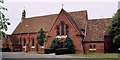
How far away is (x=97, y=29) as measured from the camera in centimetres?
5338

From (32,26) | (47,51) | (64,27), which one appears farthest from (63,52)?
(32,26)

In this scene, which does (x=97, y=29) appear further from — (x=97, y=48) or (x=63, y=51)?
(x=63, y=51)

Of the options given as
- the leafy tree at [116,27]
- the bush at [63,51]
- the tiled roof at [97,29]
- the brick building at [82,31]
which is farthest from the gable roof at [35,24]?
the leafy tree at [116,27]

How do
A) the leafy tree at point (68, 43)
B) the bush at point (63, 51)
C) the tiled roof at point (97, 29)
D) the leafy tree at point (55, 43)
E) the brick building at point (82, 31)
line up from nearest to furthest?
the bush at point (63, 51)
the brick building at point (82, 31)
the tiled roof at point (97, 29)
the leafy tree at point (68, 43)
the leafy tree at point (55, 43)

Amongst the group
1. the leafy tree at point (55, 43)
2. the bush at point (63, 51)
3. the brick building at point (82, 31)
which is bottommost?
the bush at point (63, 51)

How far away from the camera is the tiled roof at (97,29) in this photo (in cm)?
5150

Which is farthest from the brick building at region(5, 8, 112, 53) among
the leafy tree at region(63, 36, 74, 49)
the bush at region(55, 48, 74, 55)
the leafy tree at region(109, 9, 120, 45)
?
the leafy tree at region(109, 9, 120, 45)

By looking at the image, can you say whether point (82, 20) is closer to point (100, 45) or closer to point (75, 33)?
point (75, 33)

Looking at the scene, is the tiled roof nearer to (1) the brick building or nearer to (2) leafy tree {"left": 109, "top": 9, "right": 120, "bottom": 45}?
(1) the brick building

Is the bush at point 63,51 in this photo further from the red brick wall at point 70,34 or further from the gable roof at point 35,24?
the gable roof at point 35,24

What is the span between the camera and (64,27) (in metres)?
55.6

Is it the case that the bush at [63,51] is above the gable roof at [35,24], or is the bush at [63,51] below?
below

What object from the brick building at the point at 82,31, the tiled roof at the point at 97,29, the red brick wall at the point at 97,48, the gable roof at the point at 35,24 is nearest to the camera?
the red brick wall at the point at 97,48

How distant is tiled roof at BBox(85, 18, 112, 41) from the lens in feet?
169
